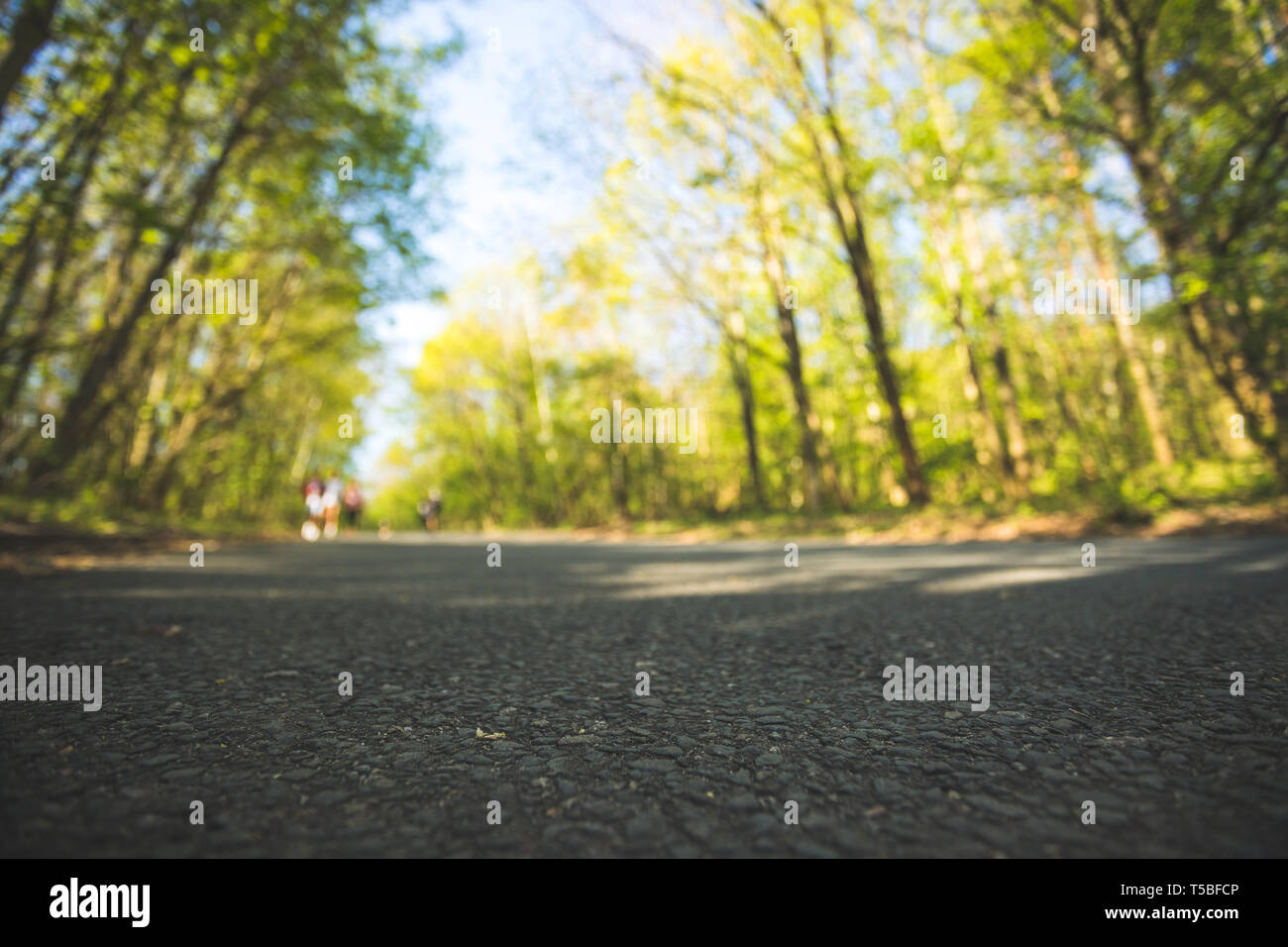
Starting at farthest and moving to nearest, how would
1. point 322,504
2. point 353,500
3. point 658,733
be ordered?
point 353,500 < point 322,504 < point 658,733

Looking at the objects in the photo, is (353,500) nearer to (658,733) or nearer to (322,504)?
(322,504)

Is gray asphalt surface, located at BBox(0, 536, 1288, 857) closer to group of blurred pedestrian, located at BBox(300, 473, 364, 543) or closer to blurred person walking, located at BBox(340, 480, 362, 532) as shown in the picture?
group of blurred pedestrian, located at BBox(300, 473, 364, 543)

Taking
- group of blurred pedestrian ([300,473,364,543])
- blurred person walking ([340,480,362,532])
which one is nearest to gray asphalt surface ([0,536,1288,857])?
group of blurred pedestrian ([300,473,364,543])

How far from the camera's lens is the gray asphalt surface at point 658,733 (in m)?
1.27

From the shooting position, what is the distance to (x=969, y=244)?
14.8 metres

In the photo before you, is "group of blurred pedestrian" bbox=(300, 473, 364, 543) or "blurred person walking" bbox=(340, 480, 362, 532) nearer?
"group of blurred pedestrian" bbox=(300, 473, 364, 543)

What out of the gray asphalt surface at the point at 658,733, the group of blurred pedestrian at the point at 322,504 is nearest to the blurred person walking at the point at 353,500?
the group of blurred pedestrian at the point at 322,504

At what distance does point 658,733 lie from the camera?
75.0 inches

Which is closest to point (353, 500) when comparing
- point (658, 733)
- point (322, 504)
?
point (322, 504)

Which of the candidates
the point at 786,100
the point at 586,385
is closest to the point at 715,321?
the point at 786,100

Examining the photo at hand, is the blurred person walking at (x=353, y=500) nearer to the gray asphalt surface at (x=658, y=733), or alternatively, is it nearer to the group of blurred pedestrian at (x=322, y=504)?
the group of blurred pedestrian at (x=322, y=504)

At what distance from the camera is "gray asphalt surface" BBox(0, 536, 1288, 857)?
1270mm

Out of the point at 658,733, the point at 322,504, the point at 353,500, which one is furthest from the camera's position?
the point at 353,500

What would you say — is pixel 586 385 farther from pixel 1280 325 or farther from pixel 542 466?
pixel 1280 325
